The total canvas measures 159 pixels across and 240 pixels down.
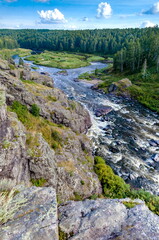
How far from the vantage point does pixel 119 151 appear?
117 feet

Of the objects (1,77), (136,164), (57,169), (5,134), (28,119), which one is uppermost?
(1,77)

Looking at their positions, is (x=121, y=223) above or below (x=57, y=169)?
above

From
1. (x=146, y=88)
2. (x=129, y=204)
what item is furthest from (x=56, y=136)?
(x=146, y=88)

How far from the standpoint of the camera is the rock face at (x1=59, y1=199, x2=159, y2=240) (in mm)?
9992

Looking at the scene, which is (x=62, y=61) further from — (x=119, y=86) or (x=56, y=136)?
(x=56, y=136)

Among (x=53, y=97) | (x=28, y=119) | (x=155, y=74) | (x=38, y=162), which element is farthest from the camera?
(x=155, y=74)

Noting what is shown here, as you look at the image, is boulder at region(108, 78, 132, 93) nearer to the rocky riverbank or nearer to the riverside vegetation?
the riverside vegetation

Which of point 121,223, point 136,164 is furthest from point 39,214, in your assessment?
point 136,164

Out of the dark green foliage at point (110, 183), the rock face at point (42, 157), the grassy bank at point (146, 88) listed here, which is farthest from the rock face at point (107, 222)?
the grassy bank at point (146, 88)

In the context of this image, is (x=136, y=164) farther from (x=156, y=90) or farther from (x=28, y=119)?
(x=156, y=90)

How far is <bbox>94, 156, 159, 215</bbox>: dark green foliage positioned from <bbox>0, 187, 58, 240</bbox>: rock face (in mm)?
13316

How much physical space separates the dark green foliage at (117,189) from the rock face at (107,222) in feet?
26.6

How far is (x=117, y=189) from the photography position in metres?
24.3

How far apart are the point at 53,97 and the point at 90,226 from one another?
3693 cm
